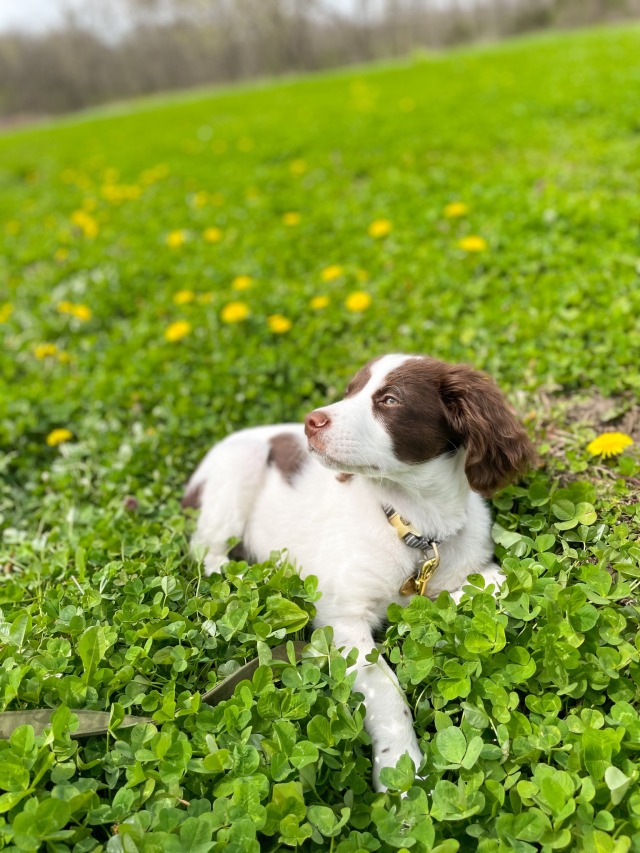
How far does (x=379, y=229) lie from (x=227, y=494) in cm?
314

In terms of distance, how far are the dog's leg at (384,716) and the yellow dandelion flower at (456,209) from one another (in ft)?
12.7

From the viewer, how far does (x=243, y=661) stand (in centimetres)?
209

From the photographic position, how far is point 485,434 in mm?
2154

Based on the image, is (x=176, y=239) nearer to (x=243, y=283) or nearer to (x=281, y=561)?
(x=243, y=283)

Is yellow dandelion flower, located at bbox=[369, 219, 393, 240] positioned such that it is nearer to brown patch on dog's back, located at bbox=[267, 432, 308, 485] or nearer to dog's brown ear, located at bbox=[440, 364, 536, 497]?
brown patch on dog's back, located at bbox=[267, 432, 308, 485]

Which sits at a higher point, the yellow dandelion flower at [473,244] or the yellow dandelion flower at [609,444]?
the yellow dandelion flower at [473,244]

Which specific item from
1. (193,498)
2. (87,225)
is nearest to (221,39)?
(87,225)

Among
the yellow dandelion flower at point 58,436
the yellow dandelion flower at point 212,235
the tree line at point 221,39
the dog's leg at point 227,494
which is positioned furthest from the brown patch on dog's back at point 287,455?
the tree line at point 221,39

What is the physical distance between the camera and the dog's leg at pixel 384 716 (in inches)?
72.0

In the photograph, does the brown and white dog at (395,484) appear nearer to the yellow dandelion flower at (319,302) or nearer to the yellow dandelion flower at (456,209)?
the yellow dandelion flower at (319,302)

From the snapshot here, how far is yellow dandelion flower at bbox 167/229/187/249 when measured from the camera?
5793 mm

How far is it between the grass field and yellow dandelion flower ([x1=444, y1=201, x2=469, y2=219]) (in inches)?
1.5

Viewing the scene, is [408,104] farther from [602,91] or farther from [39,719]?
[39,719]

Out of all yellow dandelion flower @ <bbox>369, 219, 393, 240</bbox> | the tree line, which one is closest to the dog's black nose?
Result: yellow dandelion flower @ <bbox>369, 219, 393, 240</bbox>
